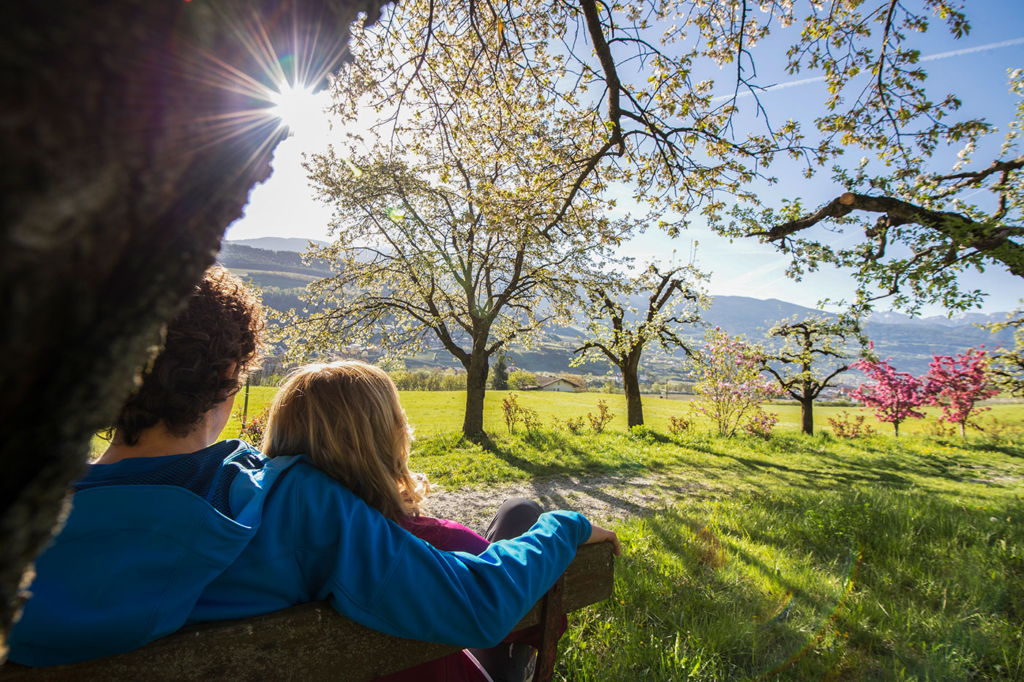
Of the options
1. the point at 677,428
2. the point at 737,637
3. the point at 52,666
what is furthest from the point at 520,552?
the point at 677,428

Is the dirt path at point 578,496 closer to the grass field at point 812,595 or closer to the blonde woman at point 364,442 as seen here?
the grass field at point 812,595

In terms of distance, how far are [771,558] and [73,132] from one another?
212 inches

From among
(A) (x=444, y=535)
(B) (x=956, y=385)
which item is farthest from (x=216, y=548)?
(B) (x=956, y=385)

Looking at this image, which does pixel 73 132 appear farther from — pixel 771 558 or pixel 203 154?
pixel 771 558

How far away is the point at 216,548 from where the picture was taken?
3.93 feet

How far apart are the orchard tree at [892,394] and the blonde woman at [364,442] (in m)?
27.9

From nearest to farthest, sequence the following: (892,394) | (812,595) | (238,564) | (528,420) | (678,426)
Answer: (238,564)
(812,595)
(528,420)
(678,426)
(892,394)

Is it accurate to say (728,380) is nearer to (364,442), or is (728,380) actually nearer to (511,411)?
(511,411)

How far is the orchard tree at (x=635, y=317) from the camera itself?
1412cm


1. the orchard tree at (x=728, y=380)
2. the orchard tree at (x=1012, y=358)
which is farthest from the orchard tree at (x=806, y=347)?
the orchard tree at (x=1012, y=358)

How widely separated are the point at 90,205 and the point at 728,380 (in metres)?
18.6

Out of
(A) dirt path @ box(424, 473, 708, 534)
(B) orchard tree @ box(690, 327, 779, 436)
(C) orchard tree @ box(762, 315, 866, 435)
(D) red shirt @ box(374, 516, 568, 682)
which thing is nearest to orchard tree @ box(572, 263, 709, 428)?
(B) orchard tree @ box(690, 327, 779, 436)

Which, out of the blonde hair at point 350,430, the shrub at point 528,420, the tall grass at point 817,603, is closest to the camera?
the blonde hair at point 350,430

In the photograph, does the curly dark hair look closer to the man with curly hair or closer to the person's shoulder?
the man with curly hair
